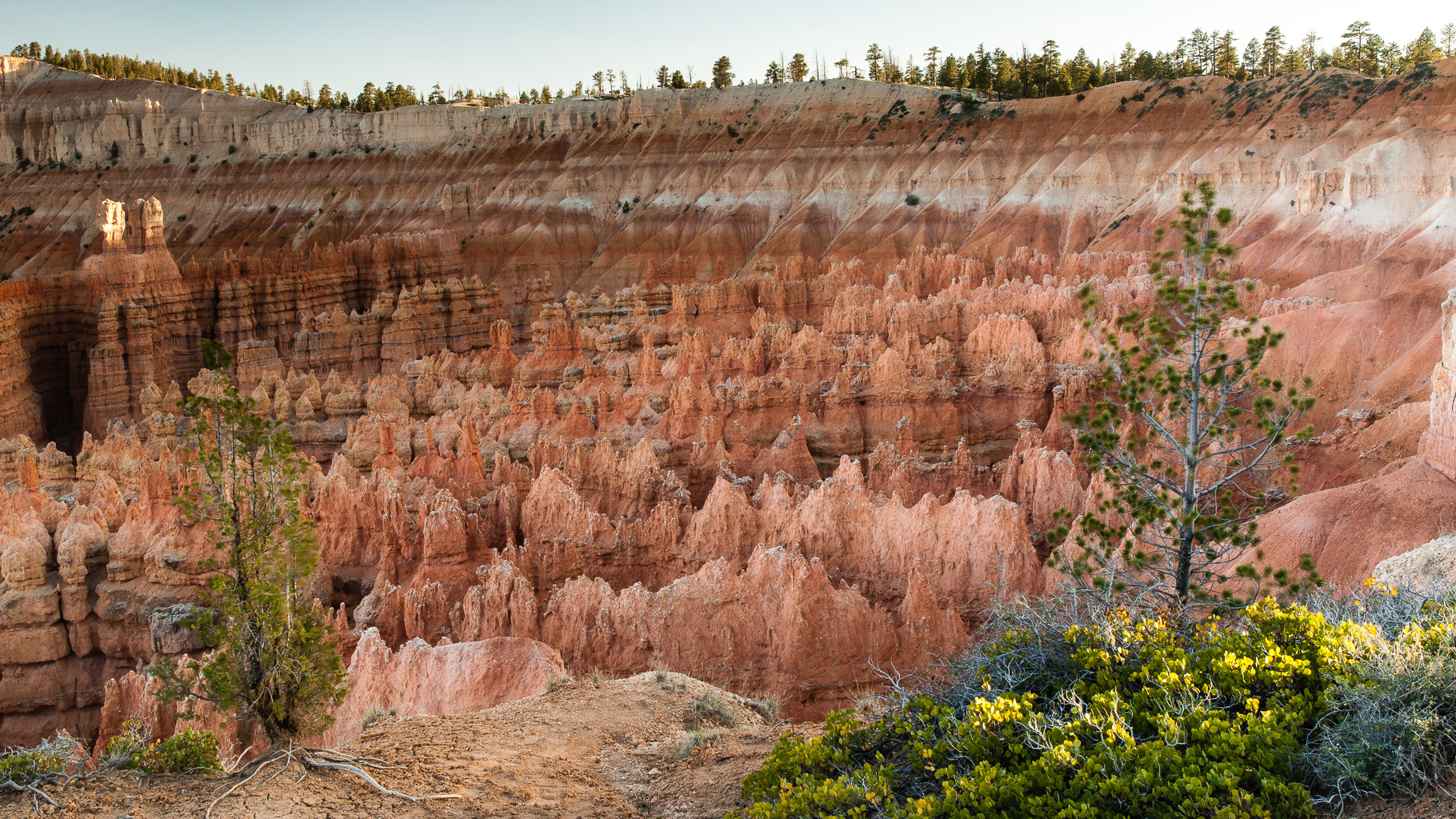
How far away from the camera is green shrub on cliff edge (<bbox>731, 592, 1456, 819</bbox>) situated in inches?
276

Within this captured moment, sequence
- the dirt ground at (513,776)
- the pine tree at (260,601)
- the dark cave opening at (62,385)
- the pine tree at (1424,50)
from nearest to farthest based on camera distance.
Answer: the dirt ground at (513,776) < the pine tree at (260,601) < the dark cave opening at (62,385) < the pine tree at (1424,50)

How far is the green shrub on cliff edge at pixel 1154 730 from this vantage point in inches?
276

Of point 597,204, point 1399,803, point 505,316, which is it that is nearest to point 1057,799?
point 1399,803

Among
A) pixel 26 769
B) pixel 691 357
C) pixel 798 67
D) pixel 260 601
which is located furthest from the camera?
pixel 798 67

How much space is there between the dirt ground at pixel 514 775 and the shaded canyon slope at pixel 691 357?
7.84 feet

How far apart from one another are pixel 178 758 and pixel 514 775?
324 centimetres

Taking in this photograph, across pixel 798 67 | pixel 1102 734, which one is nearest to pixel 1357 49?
pixel 798 67

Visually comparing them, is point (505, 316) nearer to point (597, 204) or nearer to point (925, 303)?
point (597, 204)

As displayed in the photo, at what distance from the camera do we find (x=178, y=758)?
10.0 meters

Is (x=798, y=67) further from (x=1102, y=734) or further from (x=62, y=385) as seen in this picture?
(x=1102, y=734)

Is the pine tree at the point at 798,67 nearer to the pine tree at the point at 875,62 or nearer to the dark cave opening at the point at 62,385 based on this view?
the pine tree at the point at 875,62

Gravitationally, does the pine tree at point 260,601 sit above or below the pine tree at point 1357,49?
below

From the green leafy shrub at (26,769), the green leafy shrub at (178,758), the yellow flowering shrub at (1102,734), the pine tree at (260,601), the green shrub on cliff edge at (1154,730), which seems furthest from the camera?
the pine tree at (260,601)

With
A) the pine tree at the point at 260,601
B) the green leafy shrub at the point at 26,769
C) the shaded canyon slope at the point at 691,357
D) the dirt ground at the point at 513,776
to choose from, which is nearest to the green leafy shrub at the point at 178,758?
the dirt ground at the point at 513,776
